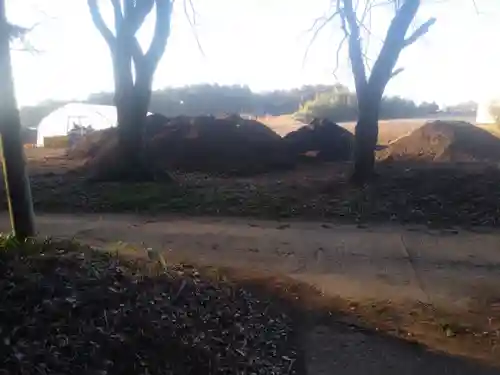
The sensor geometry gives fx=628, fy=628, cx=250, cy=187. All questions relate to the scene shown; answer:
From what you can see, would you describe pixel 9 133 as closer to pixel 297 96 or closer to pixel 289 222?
pixel 289 222

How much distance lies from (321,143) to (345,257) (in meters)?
11.5

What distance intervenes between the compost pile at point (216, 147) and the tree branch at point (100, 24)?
2.86 metres

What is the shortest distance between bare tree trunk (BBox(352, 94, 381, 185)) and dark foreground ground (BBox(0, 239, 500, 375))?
772 centimetres

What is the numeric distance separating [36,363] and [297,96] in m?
Result: 60.5

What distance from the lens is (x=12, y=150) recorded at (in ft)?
18.8

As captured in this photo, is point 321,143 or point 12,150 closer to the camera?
point 12,150

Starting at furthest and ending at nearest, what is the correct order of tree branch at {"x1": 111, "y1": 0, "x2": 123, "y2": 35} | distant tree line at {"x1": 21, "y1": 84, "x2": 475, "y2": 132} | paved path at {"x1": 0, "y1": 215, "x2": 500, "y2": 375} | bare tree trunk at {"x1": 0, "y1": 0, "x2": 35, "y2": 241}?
distant tree line at {"x1": 21, "y1": 84, "x2": 475, "y2": 132}
tree branch at {"x1": 111, "y1": 0, "x2": 123, "y2": 35}
bare tree trunk at {"x1": 0, "y1": 0, "x2": 35, "y2": 241}
paved path at {"x1": 0, "y1": 215, "x2": 500, "y2": 375}

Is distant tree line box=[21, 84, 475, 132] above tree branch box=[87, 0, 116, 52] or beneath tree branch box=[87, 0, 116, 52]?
beneath

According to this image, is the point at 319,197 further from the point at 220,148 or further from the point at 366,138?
the point at 220,148

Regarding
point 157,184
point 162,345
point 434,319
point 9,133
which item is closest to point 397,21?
point 157,184

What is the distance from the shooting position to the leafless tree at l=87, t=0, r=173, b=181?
14.8 metres

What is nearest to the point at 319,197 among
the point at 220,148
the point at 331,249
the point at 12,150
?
the point at 331,249

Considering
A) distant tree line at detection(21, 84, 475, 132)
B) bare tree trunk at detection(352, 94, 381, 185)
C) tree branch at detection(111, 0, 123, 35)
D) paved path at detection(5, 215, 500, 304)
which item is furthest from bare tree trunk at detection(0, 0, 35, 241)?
distant tree line at detection(21, 84, 475, 132)

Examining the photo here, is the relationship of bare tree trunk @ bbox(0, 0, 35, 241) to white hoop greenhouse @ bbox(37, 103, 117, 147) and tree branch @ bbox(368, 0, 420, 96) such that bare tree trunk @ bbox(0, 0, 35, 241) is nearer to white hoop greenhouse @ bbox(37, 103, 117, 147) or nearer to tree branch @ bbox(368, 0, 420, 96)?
tree branch @ bbox(368, 0, 420, 96)
